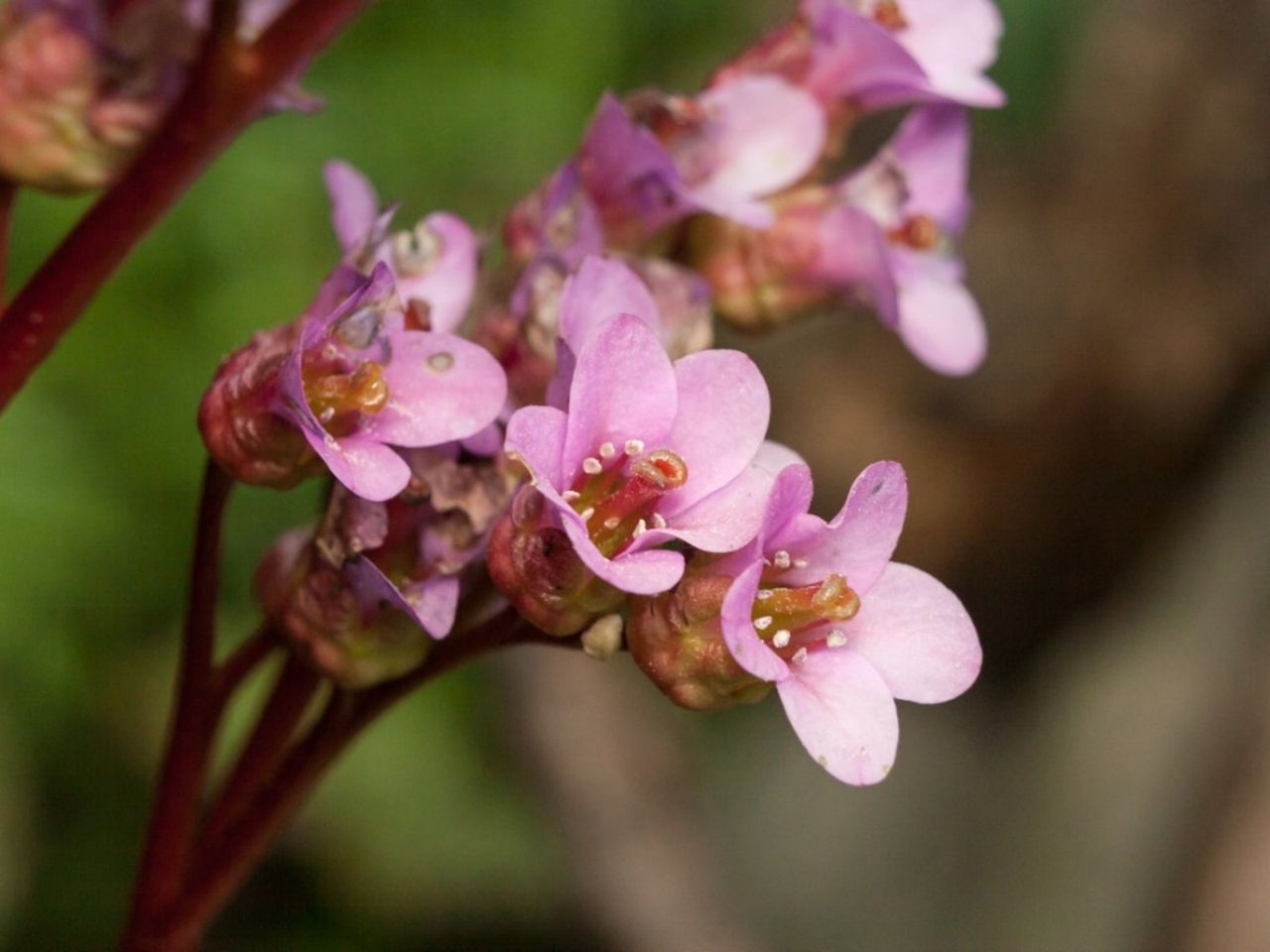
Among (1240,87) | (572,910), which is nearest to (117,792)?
(572,910)

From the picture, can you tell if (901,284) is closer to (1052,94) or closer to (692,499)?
(692,499)

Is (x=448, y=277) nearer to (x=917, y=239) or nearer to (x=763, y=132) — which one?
(x=763, y=132)

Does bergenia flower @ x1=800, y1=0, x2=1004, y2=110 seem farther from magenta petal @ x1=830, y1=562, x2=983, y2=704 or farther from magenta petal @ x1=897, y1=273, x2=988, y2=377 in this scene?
magenta petal @ x1=830, y1=562, x2=983, y2=704

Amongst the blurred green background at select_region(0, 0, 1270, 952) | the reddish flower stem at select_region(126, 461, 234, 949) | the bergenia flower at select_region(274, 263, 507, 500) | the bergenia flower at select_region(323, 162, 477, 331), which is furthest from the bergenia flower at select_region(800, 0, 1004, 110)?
the blurred green background at select_region(0, 0, 1270, 952)

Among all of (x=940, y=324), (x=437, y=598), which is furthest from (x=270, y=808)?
(x=940, y=324)

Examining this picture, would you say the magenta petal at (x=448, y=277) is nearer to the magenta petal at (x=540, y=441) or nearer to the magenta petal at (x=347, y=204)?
the magenta petal at (x=347, y=204)
